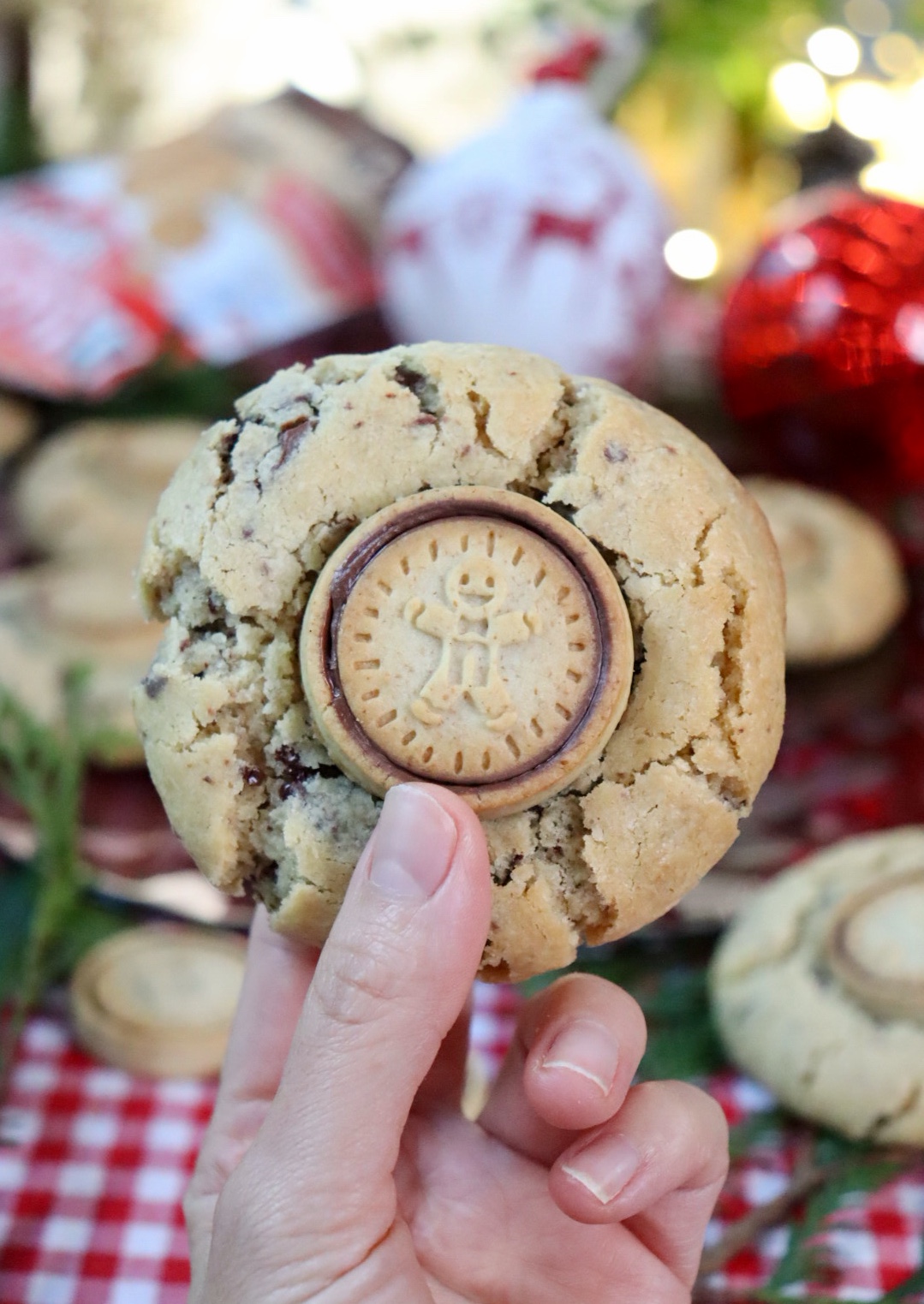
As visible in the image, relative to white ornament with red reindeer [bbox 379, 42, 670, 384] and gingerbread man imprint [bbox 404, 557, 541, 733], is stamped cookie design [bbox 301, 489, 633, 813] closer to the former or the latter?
gingerbread man imprint [bbox 404, 557, 541, 733]

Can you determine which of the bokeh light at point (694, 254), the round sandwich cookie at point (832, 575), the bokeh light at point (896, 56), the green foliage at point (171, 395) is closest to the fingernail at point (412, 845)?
the round sandwich cookie at point (832, 575)

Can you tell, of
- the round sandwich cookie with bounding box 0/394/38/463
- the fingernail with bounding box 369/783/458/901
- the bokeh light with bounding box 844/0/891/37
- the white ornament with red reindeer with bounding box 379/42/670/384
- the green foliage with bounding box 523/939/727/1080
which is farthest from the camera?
the bokeh light with bounding box 844/0/891/37

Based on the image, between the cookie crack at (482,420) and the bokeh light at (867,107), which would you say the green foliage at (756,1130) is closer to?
the cookie crack at (482,420)

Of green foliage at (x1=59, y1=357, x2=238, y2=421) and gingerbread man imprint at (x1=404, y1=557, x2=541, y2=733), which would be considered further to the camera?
green foliage at (x1=59, y1=357, x2=238, y2=421)

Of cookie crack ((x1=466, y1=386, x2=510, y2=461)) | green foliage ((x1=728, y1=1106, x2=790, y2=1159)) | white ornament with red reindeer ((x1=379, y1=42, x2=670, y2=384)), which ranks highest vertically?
cookie crack ((x1=466, y1=386, x2=510, y2=461))

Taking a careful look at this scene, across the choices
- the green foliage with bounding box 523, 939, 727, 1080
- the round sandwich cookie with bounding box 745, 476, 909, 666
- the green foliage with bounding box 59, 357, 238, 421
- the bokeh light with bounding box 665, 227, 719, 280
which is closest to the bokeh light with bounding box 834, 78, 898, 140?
the bokeh light with bounding box 665, 227, 719, 280

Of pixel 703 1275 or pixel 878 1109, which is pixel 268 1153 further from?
pixel 878 1109
